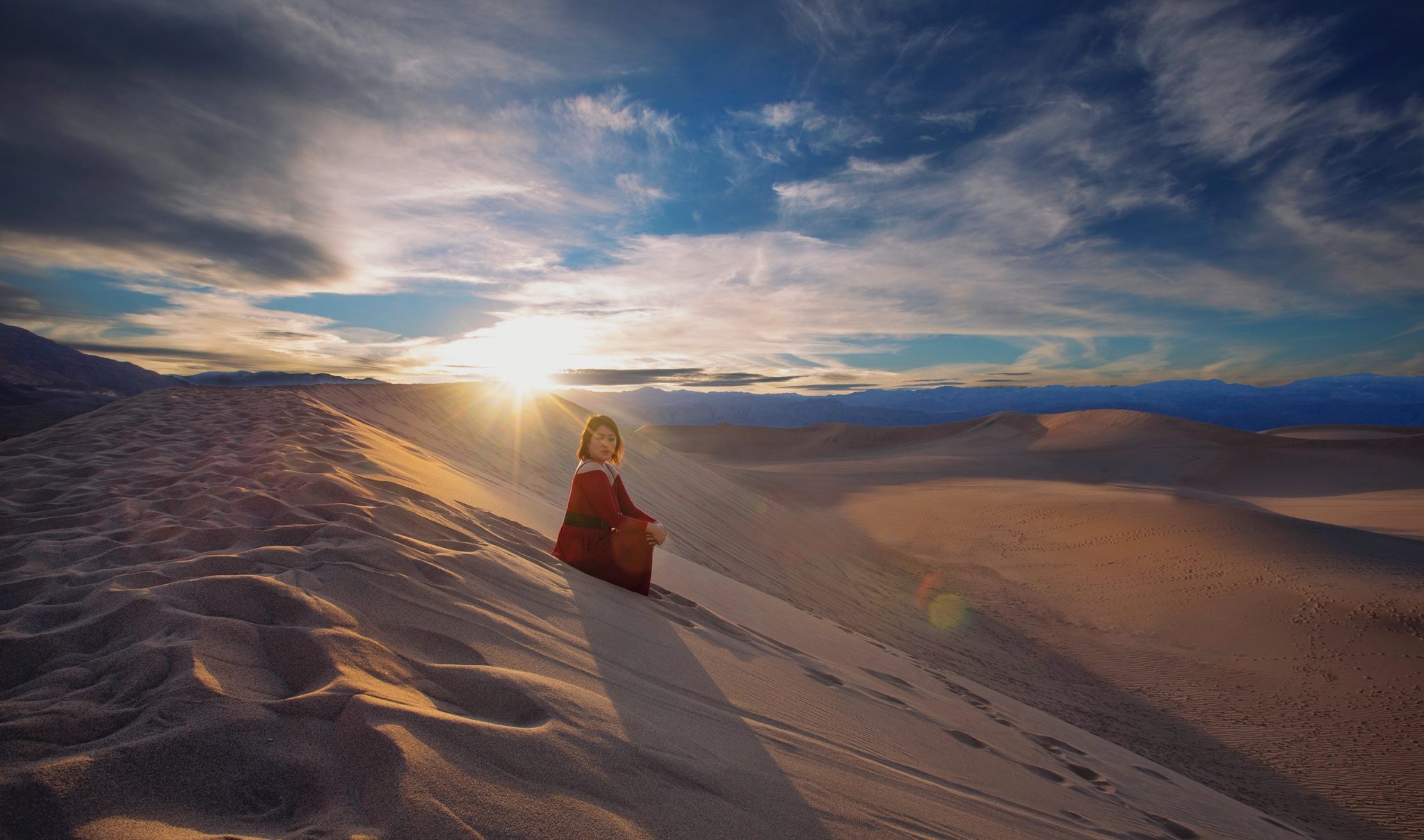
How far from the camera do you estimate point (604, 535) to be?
3838mm

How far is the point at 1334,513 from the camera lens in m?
19.0

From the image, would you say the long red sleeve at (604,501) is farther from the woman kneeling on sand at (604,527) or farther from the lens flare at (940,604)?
the lens flare at (940,604)

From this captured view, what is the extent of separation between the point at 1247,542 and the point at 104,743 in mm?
16074

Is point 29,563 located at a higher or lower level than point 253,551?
lower

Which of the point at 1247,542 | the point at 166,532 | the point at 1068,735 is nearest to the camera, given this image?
the point at 166,532

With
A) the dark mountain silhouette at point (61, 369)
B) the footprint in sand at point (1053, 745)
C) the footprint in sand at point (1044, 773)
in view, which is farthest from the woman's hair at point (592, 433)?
the dark mountain silhouette at point (61, 369)

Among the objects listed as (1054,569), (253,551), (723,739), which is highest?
(253,551)

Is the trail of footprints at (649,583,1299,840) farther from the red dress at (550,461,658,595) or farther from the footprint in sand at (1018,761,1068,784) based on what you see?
the red dress at (550,461,658,595)

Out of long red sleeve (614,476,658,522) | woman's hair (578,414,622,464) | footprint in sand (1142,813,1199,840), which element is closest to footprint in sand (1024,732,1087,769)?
footprint in sand (1142,813,1199,840)

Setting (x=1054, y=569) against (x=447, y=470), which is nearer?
(x=447, y=470)

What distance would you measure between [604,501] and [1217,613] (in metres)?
10.7

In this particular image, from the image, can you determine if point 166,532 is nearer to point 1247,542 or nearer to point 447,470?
point 447,470

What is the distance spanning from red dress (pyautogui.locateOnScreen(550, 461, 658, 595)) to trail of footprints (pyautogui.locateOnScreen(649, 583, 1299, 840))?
305mm

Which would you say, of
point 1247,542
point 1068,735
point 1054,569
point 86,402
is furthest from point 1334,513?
point 86,402
